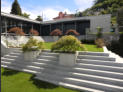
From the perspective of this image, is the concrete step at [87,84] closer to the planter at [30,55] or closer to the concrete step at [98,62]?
the concrete step at [98,62]

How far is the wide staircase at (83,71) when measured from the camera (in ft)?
13.7

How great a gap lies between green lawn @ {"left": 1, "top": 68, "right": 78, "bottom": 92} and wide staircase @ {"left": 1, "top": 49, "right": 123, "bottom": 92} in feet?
0.96

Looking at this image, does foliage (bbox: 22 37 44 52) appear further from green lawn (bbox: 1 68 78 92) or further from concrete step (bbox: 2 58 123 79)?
green lawn (bbox: 1 68 78 92)

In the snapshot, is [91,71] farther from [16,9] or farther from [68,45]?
[16,9]

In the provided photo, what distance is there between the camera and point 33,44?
24.0ft

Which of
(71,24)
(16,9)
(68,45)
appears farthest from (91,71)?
Answer: (16,9)

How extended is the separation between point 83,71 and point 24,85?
262 centimetres

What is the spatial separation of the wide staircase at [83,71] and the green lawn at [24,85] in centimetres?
29

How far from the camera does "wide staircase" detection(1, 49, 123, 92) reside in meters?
4.17

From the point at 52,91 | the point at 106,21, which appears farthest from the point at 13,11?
the point at 52,91

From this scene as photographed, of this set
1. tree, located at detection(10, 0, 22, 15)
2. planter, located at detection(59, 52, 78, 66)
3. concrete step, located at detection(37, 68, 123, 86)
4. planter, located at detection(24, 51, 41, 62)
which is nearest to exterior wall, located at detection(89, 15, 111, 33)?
planter, located at detection(24, 51, 41, 62)

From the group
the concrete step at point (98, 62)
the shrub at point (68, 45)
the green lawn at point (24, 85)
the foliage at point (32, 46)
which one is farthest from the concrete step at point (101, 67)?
the foliage at point (32, 46)

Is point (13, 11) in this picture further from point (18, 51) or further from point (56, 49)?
point (56, 49)

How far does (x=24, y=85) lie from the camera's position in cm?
457
